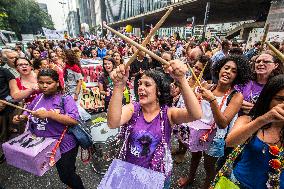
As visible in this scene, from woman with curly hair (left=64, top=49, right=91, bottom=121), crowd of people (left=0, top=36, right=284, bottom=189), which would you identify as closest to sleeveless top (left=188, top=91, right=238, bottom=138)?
crowd of people (left=0, top=36, right=284, bottom=189)

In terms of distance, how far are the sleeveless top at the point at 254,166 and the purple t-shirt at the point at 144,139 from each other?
68 cm

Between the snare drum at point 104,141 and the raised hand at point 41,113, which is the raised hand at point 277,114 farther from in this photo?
the snare drum at point 104,141

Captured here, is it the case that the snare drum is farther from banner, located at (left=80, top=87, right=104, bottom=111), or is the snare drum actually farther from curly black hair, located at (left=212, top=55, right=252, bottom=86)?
banner, located at (left=80, top=87, right=104, bottom=111)

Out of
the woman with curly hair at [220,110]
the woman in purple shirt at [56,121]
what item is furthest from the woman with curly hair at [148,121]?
the woman in purple shirt at [56,121]

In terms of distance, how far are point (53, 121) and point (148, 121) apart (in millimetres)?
1235

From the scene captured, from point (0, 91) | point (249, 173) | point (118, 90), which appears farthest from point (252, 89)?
point (0, 91)

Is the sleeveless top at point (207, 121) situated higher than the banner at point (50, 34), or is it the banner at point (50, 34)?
the banner at point (50, 34)

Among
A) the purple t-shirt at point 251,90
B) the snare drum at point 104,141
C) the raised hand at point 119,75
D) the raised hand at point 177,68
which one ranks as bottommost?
the snare drum at point 104,141

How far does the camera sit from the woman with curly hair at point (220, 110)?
233cm

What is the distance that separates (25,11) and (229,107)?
172ft

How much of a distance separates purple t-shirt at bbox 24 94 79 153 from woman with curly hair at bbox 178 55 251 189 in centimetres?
154

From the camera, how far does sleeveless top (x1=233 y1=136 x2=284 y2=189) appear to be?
1.63 metres

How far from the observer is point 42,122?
2.58 metres

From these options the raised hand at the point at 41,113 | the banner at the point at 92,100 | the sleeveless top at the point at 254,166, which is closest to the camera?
the sleeveless top at the point at 254,166
